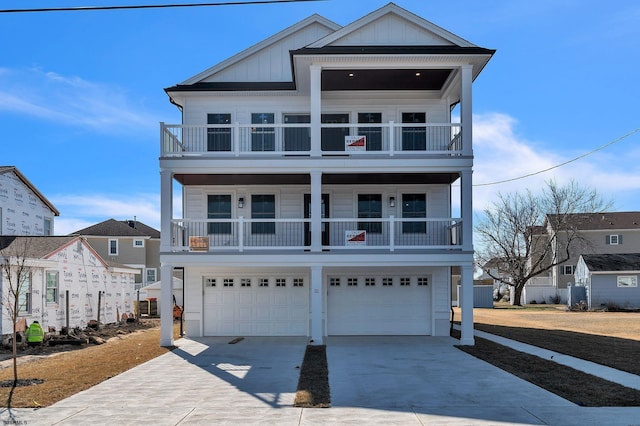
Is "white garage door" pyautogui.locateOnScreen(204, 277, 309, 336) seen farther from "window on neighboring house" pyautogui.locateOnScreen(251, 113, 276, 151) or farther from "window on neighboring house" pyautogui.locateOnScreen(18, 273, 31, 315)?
"window on neighboring house" pyautogui.locateOnScreen(18, 273, 31, 315)

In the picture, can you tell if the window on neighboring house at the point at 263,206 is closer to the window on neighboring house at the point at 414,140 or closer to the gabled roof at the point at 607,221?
the window on neighboring house at the point at 414,140

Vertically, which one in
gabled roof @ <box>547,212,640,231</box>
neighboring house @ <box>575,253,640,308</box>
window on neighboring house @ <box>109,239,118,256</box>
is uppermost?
gabled roof @ <box>547,212,640,231</box>

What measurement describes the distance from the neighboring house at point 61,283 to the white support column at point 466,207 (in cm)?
1334

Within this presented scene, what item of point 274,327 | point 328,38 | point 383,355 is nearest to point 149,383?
point 383,355

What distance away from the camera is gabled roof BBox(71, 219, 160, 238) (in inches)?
1828

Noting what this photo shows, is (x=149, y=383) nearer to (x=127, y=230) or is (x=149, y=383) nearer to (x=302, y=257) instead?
(x=302, y=257)

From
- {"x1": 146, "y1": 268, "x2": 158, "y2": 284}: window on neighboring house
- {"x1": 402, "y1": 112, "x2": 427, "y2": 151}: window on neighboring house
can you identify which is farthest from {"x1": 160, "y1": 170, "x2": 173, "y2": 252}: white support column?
{"x1": 146, "y1": 268, "x2": 158, "y2": 284}: window on neighboring house

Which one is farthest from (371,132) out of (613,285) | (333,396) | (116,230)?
(116,230)

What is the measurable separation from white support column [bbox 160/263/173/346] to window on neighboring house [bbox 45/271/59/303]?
20.1 ft

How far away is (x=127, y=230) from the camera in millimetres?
47281

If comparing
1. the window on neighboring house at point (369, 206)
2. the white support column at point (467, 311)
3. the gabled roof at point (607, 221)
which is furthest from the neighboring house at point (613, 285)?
the white support column at point (467, 311)

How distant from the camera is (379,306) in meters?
21.2

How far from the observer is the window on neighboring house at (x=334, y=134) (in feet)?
70.0

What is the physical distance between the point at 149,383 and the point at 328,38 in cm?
1161
